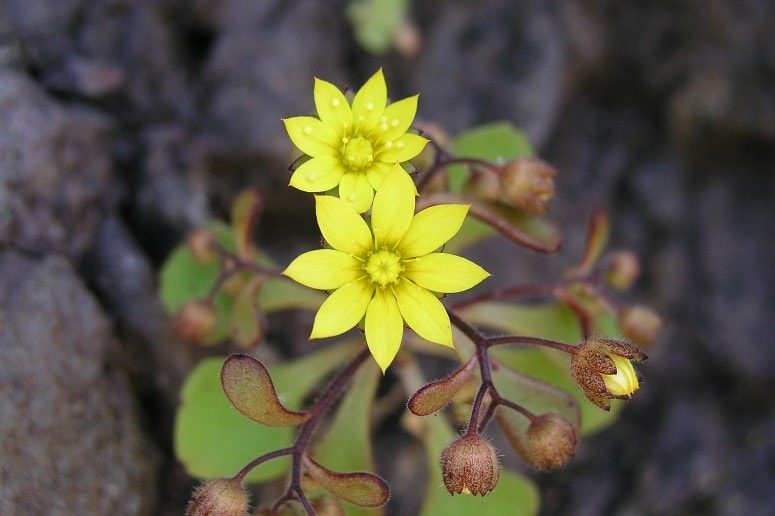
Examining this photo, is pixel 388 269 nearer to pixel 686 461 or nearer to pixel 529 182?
pixel 529 182

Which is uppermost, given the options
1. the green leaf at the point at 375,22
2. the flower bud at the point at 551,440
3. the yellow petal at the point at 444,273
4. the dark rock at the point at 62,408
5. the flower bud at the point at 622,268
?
the green leaf at the point at 375,22

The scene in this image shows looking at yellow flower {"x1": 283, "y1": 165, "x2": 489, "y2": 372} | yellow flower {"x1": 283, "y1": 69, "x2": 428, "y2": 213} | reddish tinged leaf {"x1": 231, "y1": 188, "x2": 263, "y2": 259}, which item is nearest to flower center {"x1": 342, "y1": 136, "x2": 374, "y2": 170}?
yellow flower {"x1": 283, "y1": 69, "x2": 428, "y2": 213}

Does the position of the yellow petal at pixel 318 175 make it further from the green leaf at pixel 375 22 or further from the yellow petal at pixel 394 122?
the green leaf at pixel 375 22

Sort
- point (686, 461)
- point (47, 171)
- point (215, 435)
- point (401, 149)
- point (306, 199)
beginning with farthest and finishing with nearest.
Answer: point (686, 461), point (306, 199), point (47, 171), point (215, 435), point (401, 149)

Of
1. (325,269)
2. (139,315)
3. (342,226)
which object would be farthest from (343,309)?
(139,315)

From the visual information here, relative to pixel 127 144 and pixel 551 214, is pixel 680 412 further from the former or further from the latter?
pixel 127 144

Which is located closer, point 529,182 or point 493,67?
point 529,182

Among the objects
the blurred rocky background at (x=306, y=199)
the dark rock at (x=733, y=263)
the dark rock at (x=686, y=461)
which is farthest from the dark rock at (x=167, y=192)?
the dark rock at (x=733, y=263)
